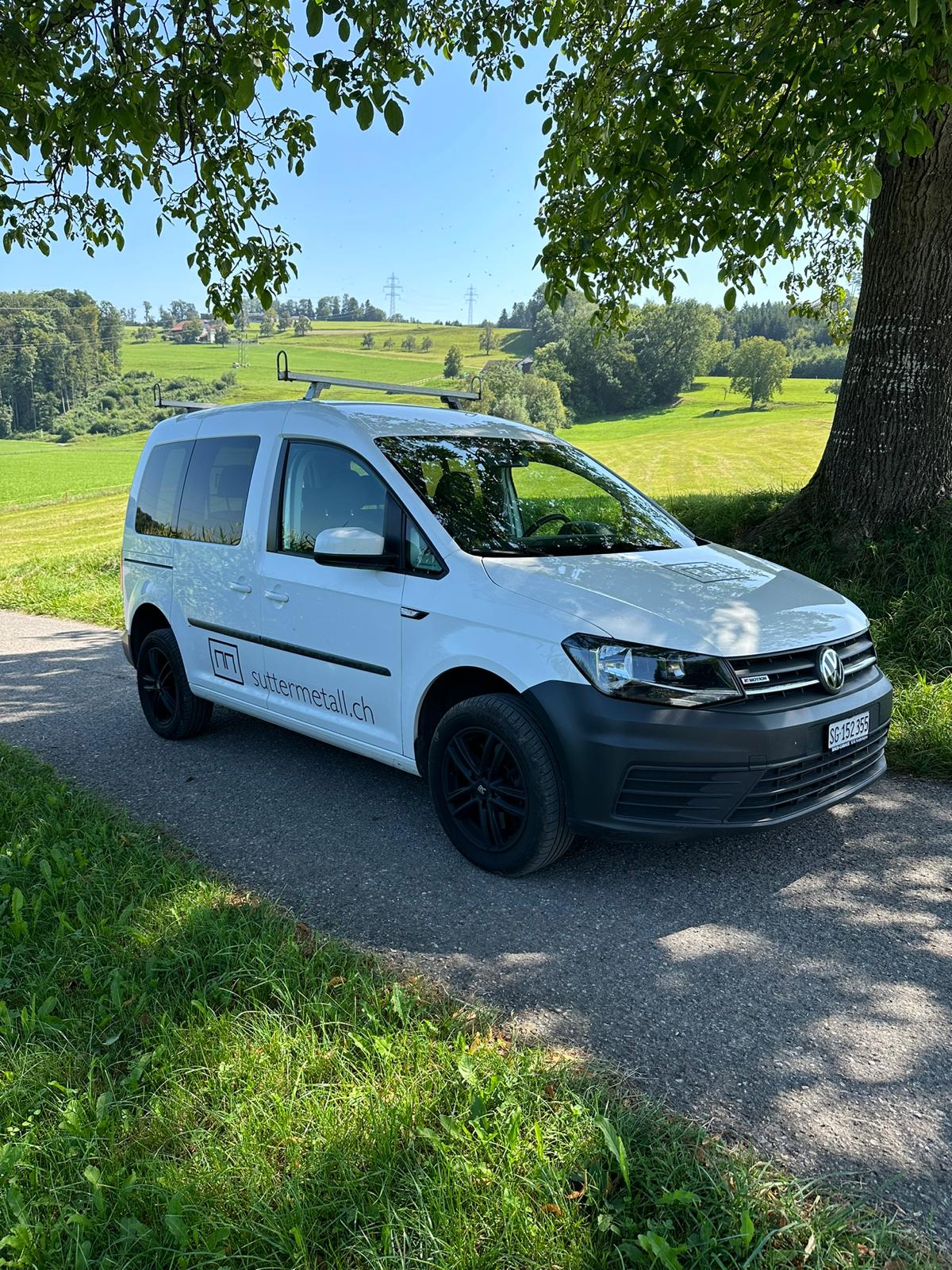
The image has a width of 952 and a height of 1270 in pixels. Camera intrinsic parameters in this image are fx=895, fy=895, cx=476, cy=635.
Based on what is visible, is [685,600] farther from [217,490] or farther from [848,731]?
[217,490]

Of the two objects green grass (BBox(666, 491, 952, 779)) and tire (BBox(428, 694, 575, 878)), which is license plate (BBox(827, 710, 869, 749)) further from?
green grass (BBox(666, 491, 952, 779))

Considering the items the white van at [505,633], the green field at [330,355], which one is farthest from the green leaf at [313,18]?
the green field at [330,355]

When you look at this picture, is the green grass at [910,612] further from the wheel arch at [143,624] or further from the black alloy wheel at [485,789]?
the wheel arch at [143,624]

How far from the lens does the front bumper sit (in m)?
3.29

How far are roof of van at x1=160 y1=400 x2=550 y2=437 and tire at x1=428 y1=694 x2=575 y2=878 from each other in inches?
63.5

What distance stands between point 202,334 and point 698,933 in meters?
134

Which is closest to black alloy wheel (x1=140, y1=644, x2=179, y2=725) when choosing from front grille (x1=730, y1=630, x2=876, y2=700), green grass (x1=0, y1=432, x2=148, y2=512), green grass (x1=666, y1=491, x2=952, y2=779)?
front grille (x1=730, y1=630, x2=876, y2=700)

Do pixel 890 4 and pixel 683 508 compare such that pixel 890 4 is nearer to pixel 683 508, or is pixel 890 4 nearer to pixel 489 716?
pixel 489 716

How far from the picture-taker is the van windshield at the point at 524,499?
4164 millimetres

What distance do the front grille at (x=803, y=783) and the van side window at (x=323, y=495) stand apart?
6.71 feet

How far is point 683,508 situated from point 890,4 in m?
6.21

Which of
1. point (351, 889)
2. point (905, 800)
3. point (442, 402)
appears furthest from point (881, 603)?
point (351, 889)

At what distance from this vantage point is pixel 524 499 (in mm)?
4566

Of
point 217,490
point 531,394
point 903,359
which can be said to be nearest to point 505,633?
point 217,490
